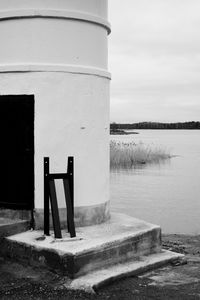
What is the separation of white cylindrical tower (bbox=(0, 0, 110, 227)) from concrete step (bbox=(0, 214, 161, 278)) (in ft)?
1.30

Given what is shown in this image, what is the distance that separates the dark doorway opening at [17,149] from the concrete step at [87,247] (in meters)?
0.47

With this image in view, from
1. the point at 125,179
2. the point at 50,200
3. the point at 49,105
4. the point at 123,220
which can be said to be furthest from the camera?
the point at 125,179

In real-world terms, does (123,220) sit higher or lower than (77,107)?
lower

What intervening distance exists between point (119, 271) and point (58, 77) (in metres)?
2.20

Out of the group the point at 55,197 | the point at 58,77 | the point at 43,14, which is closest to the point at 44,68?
the point at 58,77

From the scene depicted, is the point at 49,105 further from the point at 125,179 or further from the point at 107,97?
the point at 125,179

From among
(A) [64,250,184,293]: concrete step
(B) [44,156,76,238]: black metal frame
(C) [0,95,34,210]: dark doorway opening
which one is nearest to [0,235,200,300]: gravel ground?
(A) [64,250,184,293]: concrete step

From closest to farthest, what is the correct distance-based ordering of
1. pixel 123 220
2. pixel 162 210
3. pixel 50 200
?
1. pixel 50 200
2. pixel 123 220
3. pixel 162 210

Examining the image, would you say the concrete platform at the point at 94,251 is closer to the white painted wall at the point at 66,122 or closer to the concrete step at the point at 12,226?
the concrete step at the point at 12,226

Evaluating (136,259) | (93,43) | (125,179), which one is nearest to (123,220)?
(136,259)

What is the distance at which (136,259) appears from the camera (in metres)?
A: 5.38

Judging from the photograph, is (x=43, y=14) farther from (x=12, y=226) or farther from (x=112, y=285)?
(x=112, y=285)

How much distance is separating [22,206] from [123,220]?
1.26 m

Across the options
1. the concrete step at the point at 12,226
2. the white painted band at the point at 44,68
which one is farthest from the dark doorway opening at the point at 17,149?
the white painted band at the point at 44,68
